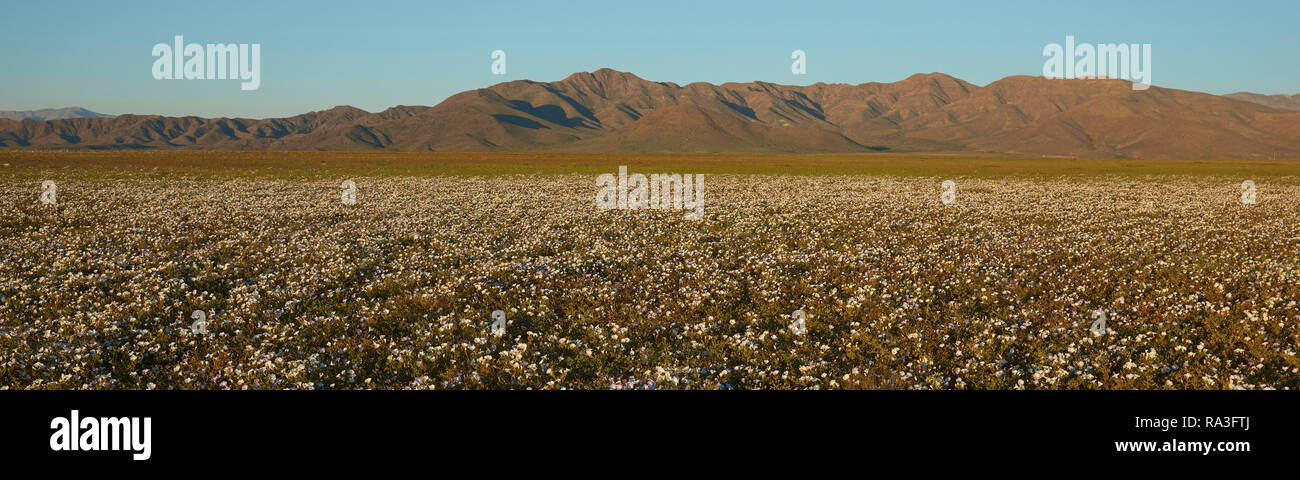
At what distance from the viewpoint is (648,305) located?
11.7m

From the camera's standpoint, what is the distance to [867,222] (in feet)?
80.8

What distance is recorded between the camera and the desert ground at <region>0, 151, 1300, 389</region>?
8.23 meters

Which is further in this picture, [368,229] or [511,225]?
[511,225]

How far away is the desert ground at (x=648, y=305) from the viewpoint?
8234mm

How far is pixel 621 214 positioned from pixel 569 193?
14.5 meters

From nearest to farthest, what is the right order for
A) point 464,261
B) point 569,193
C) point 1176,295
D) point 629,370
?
point 629,370, point 1176,295, point 464,261, point 569,193

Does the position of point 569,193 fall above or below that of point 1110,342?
above
